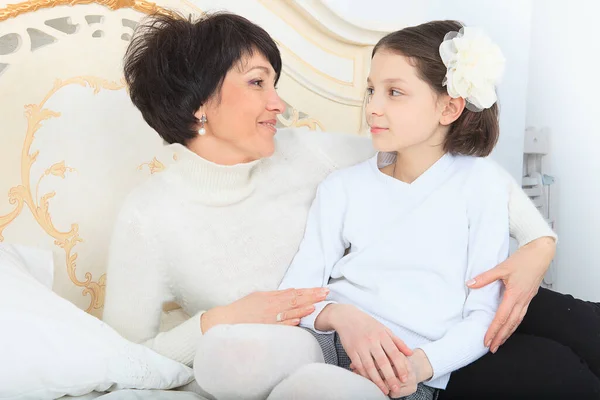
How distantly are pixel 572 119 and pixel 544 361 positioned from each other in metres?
2.29

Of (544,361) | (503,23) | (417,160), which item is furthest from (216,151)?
(503,23)

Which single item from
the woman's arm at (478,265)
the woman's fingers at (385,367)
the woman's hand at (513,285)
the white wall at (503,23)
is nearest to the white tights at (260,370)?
the woman's fingers at (385,367)

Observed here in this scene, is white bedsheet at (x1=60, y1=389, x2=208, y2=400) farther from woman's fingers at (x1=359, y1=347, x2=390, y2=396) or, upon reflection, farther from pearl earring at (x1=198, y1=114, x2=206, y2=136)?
pearl earring at (x1=198, y1=114, x2=206, y2=136)

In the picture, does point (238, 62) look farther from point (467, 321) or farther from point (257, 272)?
point (467, 321)

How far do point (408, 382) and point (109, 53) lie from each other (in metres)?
1.10

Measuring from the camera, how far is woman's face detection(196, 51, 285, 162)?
4.88 ft

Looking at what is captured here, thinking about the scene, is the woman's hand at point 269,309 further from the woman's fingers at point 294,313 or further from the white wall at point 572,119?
the white wall at point 572,119

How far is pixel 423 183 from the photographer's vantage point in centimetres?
141

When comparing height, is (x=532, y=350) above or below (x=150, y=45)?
below

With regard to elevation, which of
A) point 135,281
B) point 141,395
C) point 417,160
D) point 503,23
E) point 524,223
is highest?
point 503,23

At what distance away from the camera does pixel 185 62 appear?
1.48 meters

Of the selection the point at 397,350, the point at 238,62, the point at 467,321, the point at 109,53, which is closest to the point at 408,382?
the point at 397,350

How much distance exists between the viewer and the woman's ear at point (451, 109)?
1414 millimetres

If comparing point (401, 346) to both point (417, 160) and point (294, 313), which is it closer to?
point (294, 313)
